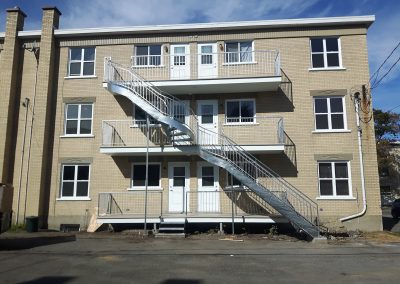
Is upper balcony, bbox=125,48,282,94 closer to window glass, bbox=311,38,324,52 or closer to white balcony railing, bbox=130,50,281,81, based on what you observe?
white balcony railing, bbox=130,50,281,81

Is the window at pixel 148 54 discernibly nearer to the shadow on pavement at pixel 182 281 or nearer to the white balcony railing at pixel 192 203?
the white balcony railing at pixel 192 203

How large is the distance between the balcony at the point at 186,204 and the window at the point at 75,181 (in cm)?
138

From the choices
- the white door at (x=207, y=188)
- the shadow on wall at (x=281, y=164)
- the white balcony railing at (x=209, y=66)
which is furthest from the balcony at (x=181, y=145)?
the white balcony railing at (x=209, y=66)

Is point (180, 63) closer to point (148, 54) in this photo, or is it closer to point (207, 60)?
point (207, 60)

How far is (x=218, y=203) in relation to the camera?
753 inches

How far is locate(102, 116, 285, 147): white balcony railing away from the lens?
61.3ft

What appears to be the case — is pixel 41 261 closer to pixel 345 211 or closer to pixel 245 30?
pixel 345 211

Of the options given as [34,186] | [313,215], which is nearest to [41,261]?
[34,186]

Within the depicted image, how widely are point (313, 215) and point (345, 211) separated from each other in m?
1.48

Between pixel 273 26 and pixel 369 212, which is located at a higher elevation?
pixel 273 26

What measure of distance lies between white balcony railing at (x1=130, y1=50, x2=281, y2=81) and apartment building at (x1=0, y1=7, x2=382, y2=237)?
54 millimetres

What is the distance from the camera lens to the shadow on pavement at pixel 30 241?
14.3m

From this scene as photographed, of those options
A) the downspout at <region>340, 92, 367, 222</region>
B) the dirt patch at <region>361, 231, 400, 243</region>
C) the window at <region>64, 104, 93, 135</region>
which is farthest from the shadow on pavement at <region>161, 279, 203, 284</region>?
the window at <region>64, 104, 93, 135</region>

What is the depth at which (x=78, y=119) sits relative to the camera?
20.8m
